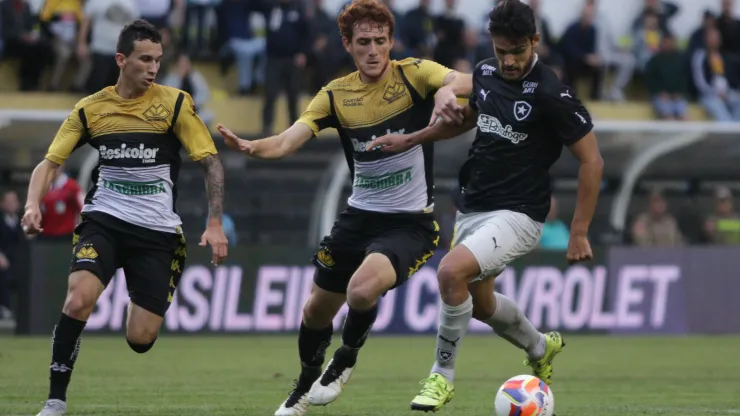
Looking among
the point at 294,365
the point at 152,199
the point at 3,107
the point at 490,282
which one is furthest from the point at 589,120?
the point at 3,107

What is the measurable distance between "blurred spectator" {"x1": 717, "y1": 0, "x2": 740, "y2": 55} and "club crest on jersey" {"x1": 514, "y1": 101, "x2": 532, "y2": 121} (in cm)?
1580

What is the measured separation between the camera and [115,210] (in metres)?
8.96

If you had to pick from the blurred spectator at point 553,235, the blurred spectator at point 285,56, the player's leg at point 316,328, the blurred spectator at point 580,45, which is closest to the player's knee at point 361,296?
the player's leg at point 316,328

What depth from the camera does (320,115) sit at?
902cm

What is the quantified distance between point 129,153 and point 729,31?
54.9 feet

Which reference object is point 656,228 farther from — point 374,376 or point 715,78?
point 374,376

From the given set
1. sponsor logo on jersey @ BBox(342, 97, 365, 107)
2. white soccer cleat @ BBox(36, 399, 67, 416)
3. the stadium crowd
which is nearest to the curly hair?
sponsor logo on jersey @ BBox(342, 97, 365, 107)

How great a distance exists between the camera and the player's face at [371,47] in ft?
29.1

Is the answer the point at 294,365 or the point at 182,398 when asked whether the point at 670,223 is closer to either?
the point at 294,365

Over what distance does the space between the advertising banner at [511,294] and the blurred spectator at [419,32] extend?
3.81m

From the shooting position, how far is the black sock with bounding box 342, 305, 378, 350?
28.9 feet

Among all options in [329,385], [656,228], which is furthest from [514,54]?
[656,228]

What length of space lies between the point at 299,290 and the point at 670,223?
5896 millimetres

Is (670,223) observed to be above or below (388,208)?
below
